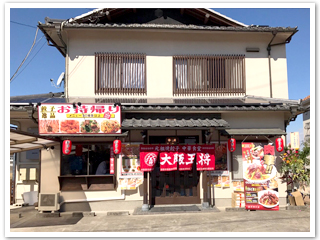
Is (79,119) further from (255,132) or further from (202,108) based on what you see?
(255,132)

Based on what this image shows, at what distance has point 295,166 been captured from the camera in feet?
33.9

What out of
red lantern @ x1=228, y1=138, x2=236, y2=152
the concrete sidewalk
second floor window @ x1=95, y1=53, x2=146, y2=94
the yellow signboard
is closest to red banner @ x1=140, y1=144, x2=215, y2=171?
red lantern @ x1=228, y1=138, x2=236, y2=152

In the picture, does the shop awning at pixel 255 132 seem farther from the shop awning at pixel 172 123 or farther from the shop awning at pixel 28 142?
the shop awning at pixel 28 142

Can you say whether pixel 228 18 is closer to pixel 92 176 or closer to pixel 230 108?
→ pixel 230 108

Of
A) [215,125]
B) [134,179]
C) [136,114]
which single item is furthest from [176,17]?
[134,179]

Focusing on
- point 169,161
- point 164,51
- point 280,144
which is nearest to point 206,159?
point 169,161

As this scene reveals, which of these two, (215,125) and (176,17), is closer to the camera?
(215,125)

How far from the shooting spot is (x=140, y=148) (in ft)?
33.5

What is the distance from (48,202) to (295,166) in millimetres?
10113

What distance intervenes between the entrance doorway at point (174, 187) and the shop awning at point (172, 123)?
1460 mm

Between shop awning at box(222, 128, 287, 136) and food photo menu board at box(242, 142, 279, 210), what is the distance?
534 millimetres

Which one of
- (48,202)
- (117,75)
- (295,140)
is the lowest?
(48,202)

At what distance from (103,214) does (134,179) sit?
1872 mm

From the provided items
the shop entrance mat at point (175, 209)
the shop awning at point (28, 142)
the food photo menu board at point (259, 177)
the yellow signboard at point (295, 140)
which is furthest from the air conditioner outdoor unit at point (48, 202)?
the yellow signboard at point (295, 140)
